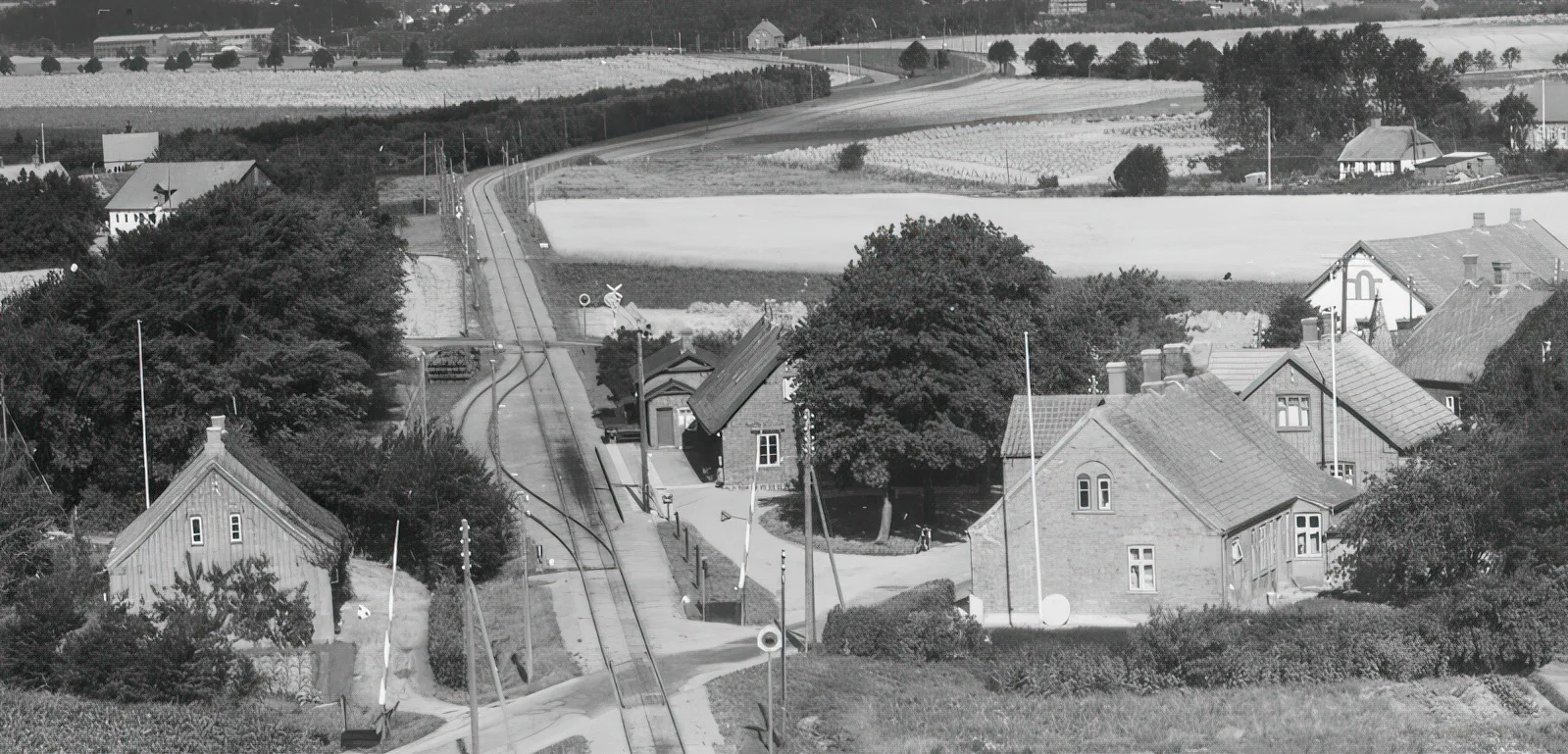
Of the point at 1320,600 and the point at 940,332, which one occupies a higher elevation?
the point at 940,332

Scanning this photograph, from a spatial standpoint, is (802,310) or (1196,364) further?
(802,310)

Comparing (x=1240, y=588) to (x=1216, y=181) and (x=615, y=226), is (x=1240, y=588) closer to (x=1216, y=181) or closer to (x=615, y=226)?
(x=615, y=226)

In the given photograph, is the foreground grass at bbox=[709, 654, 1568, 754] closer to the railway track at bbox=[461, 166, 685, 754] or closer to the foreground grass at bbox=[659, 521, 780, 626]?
the railway track at bbox=[461, 166, 685, 754]

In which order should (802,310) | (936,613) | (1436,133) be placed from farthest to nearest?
(1436,133), (802,310), (936,613)

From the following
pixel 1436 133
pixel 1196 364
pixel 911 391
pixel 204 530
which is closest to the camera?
pixel 204 530

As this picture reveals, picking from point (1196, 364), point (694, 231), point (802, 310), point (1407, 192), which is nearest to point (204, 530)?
point (1196, 364)

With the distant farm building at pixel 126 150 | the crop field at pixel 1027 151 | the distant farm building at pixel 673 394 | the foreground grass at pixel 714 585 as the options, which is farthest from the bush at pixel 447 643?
the distant farm building at pixel 126 150

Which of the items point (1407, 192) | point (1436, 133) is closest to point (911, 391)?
point (1407, 192)
